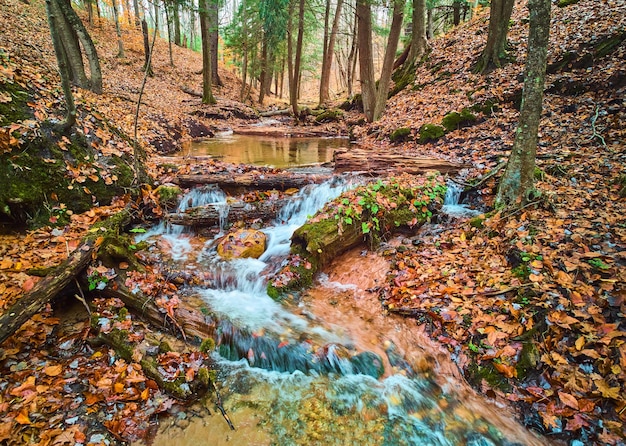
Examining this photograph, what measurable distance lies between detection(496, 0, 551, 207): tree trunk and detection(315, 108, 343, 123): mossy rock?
15269 mm

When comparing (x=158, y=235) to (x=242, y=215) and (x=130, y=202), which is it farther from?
(x=242, y=215)

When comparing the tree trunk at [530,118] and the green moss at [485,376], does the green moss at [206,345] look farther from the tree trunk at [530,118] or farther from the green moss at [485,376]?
the tree trunk at [530,118]

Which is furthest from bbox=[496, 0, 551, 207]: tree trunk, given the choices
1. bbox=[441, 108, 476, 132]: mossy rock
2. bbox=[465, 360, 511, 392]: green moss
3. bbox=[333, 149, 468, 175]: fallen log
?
bbox=[441, 108, 476, 132]: mossy rock

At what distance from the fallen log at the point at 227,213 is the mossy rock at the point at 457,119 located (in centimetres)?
629

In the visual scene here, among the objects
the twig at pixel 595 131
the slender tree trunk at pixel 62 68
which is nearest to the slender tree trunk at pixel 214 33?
the slender tree trunk at pixel 62 68

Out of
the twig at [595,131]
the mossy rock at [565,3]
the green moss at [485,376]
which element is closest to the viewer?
the green moss at [485,376]

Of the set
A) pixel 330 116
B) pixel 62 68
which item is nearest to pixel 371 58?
pixel 330 116

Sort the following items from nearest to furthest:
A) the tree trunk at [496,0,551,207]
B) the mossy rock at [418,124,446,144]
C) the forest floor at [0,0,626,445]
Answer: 1. the forest floor at [0,0,626,445]
2. the tree trunk at [496,0,551,207]
3. the mossy rock at [418,124,446,144]

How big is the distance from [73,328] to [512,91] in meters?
11.9

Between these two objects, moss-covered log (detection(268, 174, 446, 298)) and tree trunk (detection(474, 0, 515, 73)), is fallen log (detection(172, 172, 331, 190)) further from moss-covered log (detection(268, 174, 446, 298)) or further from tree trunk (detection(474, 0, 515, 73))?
tree trunk (detection(474, 0, 515, 73))

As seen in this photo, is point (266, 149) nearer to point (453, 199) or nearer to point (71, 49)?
point (71, 49)

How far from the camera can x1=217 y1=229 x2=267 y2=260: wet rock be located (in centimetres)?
583

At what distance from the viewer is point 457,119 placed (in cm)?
990

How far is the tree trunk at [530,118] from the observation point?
4412 millimetres
